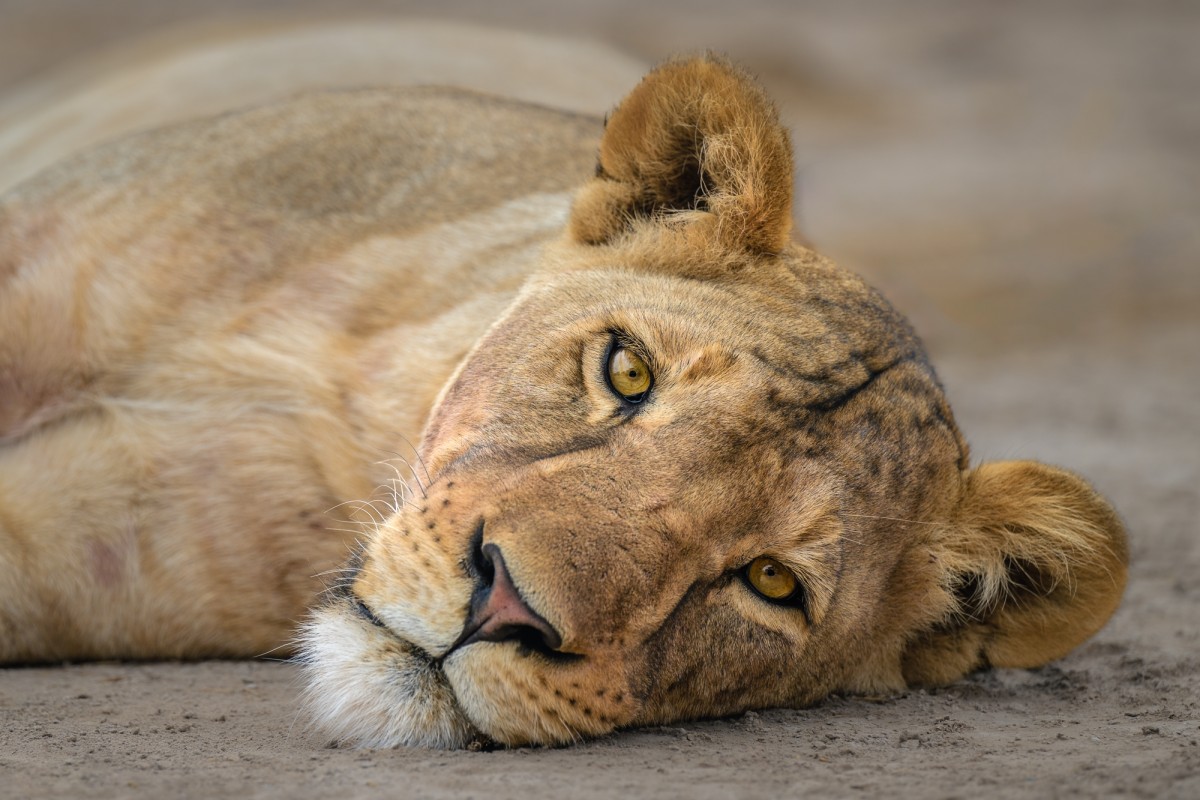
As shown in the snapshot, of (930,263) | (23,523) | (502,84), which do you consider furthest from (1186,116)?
(23,523)

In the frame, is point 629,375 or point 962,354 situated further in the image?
point 962,354

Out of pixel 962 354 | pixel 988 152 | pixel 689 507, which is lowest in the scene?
pixel 689 507

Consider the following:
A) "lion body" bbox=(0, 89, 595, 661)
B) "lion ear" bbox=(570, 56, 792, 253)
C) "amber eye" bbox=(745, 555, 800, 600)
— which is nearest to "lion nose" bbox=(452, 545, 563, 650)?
"amber eye" bbox=(745, 555, 800, 600)

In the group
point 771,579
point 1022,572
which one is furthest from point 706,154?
point 1022,572

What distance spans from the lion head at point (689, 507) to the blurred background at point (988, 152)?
1.39 feet

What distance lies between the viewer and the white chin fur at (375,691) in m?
2.55

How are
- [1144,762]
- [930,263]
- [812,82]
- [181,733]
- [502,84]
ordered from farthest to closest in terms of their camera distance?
[812,82], [930,263], [502,84], [181,733], [1144,762]

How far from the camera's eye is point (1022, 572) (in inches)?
139

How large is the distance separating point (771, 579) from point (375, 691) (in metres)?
0.85

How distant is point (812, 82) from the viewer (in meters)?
12.7

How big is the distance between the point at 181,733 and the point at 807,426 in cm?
142

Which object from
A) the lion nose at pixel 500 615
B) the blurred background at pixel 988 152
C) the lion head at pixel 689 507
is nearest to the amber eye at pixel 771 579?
the lion head at pixel 689 507

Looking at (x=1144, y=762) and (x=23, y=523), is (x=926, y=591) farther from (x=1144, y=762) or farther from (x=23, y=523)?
(x=23, y=523)

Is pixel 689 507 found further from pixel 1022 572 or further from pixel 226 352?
pixel 226 352
